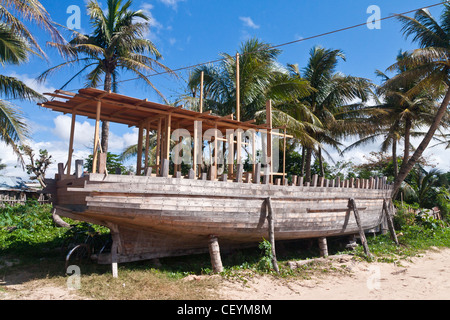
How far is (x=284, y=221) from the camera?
9.13 meters

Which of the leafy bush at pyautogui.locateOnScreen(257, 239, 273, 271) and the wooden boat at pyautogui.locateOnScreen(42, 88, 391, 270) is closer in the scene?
the wooden boat at pyautogui.locateOnScreen(42, 88, 391, 270)

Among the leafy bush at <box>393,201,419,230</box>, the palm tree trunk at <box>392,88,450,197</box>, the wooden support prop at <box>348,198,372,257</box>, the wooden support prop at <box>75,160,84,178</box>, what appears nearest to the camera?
the wooden support prop at <box>75,160,84,178</box>

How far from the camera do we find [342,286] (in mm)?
8180

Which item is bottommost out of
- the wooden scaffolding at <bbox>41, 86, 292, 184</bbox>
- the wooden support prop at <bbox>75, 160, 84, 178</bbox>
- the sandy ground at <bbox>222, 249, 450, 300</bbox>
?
the sandy ground at <bbox>222, 249, 450, 300</bbox>

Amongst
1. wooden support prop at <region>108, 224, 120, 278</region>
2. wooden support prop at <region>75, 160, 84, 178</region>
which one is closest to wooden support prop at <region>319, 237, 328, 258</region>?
wooden support prop at <region>108, 224, 120, 278</region>

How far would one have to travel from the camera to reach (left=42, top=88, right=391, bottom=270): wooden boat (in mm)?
6902

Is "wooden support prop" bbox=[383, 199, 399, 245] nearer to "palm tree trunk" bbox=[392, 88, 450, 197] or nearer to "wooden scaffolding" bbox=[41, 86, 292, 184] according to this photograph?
"palm tree trunk" bbox=[392, 88, 450, 197]

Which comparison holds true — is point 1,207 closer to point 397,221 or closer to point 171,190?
point 171,190

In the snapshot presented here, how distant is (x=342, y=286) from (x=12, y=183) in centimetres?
2486

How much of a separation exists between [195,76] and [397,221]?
40.6ft

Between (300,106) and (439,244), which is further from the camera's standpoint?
(300,106)

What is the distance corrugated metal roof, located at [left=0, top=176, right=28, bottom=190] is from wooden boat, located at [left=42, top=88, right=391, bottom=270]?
56.3 ft

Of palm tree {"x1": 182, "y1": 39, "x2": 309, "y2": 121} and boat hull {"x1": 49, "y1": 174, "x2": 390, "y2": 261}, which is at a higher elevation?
palm tree {"x1": 182, "y1": 39, "x2": 309, "y2": 121}
